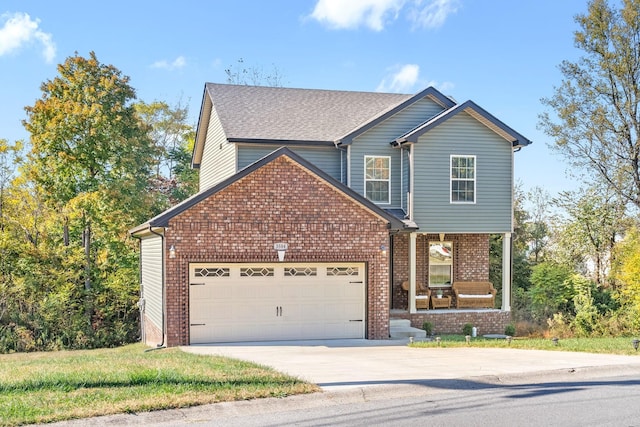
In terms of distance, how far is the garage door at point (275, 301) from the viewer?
52.0ft

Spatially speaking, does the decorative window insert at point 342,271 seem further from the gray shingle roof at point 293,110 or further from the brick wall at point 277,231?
the gray shingle roof at point 293,110

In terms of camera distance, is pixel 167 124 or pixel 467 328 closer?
pixel 467 328

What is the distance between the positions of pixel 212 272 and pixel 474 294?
32.9 feet

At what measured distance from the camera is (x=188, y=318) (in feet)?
51.2

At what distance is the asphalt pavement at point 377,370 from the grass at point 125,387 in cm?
24

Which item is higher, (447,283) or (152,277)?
(152,277)

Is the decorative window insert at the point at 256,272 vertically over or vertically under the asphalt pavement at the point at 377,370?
over

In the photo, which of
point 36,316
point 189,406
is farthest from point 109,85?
point 189,406

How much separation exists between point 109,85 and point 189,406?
20705 mm

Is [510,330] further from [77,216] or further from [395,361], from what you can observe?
[77,216]

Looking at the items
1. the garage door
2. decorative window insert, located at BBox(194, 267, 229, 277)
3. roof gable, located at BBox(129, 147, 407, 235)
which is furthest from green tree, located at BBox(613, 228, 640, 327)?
decorative window insert, located at BBox(194, 267, 229, 277)

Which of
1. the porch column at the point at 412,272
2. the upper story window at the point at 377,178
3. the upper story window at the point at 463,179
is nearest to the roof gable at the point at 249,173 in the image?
the porch column at the point at 412,272

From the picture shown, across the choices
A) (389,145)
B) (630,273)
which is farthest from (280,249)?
(630,273)

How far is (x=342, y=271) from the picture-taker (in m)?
A: 16.9
